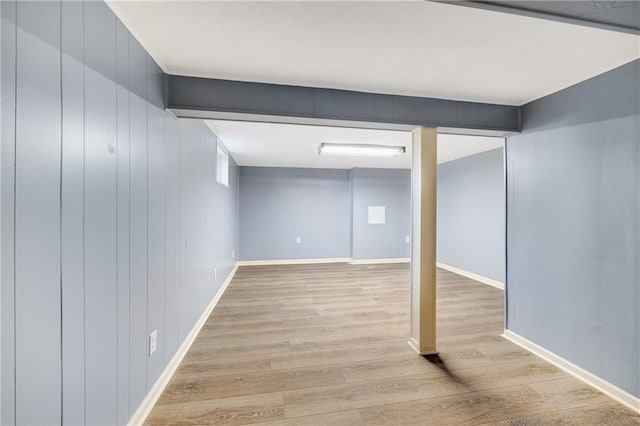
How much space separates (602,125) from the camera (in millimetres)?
1736

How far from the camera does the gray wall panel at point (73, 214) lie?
90 centimetres

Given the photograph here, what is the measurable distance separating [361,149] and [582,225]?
2.58 m

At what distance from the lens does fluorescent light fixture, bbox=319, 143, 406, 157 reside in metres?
3.62

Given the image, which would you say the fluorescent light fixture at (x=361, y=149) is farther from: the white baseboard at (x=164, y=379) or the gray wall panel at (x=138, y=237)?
the white baseboard at (x=164, y=379)

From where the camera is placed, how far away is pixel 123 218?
49.1 inches

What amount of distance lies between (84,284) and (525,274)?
10.3 ft

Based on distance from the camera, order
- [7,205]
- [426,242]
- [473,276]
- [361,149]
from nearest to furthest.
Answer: [7,205] < [426,242] < [361,149] < [473,276]

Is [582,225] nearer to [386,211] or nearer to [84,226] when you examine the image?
[84,226]

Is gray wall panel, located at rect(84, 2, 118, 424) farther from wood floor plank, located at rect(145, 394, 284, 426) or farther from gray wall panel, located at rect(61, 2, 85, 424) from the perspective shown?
wood floor plank, located at rect(145, 394, 284, 426)

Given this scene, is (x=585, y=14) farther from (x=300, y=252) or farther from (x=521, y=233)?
(x=300, y=252)

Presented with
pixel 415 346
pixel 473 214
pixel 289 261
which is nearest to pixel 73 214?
pixel 415 346

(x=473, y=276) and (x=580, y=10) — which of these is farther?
(x=473, y=276)

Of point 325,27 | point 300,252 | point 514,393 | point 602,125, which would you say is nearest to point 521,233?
point 602,125

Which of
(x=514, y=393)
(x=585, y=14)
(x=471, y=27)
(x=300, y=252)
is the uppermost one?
(x=471, y=27)
